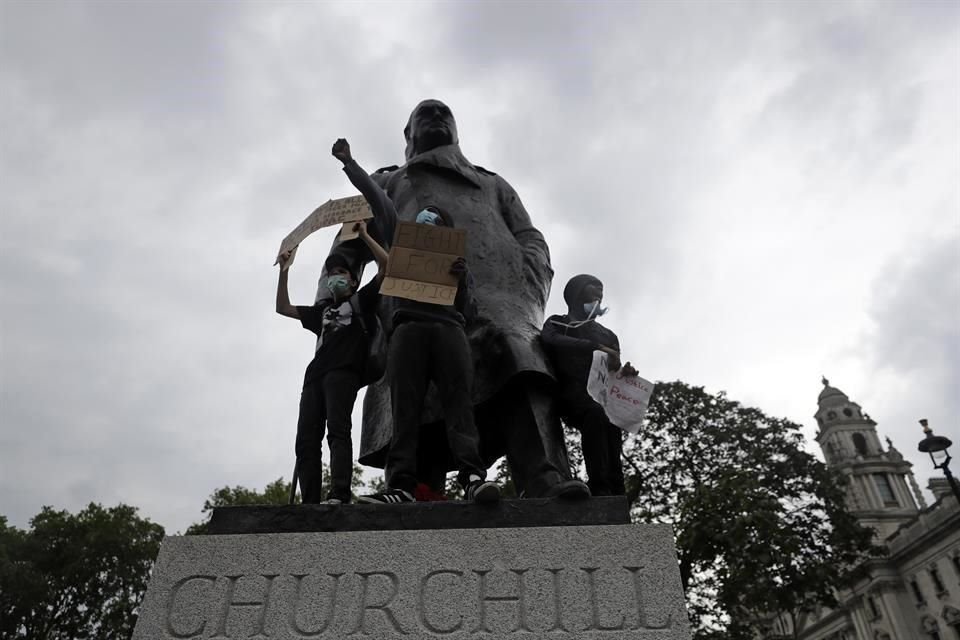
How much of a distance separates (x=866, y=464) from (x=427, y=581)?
7893 cm

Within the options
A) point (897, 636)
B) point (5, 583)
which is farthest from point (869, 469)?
point (5, 583)

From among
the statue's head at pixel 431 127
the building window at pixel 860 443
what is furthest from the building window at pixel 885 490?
the statue's head at pixel 431 127

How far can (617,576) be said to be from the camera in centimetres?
292

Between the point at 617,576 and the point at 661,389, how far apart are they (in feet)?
67.1

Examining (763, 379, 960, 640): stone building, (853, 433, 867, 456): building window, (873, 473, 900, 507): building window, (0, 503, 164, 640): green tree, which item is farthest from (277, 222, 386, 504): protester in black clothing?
(853, 433, 867, 456): building window

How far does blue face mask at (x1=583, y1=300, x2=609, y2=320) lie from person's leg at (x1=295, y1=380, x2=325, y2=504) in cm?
182

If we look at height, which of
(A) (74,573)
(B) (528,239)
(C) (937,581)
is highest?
(C) (937,581)

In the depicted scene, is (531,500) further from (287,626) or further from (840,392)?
(840,392)

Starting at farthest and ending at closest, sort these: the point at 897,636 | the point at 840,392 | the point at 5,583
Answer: the point at 840,392 < the point at 897,636 < the point at 5,583

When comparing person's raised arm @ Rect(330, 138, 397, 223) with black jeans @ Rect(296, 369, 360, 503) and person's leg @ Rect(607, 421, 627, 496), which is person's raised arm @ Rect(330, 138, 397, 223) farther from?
person's leg @ Rect(607, 421, 627, 496)

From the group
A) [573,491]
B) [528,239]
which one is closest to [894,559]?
[528,239]

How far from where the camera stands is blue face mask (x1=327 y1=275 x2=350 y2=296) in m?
4.34

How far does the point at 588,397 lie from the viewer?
13.5 ft

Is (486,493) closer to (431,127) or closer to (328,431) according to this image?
(328,431)
